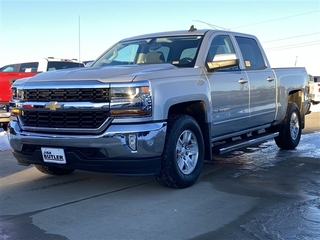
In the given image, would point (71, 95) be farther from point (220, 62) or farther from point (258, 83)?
point (258, 83)

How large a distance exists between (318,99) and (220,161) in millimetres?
12169

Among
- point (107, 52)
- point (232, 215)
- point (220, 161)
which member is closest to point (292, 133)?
point (220, 161)

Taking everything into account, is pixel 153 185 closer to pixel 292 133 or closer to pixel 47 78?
pixel 47 78

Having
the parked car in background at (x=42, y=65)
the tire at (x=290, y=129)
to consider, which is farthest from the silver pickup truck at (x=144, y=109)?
the parked car in background at (x=42, y=65)

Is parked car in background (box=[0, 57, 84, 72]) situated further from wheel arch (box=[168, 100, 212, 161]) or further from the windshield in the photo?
wheel arch (box=[168, 100, 212, 161])

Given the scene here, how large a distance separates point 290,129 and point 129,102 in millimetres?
4523

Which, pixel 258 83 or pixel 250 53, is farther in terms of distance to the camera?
pixel 250 53

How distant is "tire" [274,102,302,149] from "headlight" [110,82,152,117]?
13.8 feet

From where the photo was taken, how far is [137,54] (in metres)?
6.46

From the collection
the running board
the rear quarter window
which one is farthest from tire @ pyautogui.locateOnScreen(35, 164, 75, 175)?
the rear quarter window

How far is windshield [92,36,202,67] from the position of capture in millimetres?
6062

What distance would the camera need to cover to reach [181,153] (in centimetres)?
537

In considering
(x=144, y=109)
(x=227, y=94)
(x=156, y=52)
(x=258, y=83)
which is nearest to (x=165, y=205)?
(x=144, y=109)

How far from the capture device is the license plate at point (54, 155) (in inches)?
194
